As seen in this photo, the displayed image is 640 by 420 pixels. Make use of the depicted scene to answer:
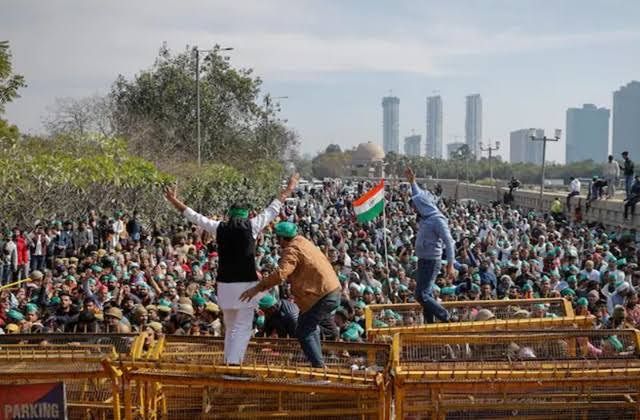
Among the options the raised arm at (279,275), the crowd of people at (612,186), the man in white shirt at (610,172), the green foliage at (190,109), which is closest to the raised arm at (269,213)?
the raised arm at (279,275)

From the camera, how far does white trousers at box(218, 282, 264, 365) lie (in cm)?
666

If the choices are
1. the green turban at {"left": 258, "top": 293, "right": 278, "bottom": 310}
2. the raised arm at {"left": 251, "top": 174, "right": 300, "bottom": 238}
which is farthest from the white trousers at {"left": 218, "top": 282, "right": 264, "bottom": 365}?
the green turban at {"left": 258, "top": 293, "right": 278, "bottom": 310}

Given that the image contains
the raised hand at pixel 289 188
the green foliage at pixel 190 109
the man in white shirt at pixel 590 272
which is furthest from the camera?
the green foliage at pixel 190 109

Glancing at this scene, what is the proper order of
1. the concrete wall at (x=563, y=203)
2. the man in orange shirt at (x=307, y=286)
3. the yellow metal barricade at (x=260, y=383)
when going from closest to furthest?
the yellow metal barricade at (x=260, y=383) → the man in orange shirt at (x=307, y=286) → the concrete wall at (x=563, y=203)

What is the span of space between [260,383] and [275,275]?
1072mm

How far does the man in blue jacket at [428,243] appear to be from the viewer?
882 cm

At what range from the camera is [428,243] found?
9.02 metres

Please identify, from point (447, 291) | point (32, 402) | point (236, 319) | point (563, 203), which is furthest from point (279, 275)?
point (563, 203)

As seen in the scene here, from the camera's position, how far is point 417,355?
6660 mm

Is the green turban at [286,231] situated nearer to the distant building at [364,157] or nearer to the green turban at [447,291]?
the green turban at [447,291]

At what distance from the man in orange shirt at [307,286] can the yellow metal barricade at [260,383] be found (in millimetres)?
246

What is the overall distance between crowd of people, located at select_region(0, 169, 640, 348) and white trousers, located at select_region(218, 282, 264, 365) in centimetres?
4

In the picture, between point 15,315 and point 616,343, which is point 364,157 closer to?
point 15,315

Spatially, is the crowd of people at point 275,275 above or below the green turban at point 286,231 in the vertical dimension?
below
